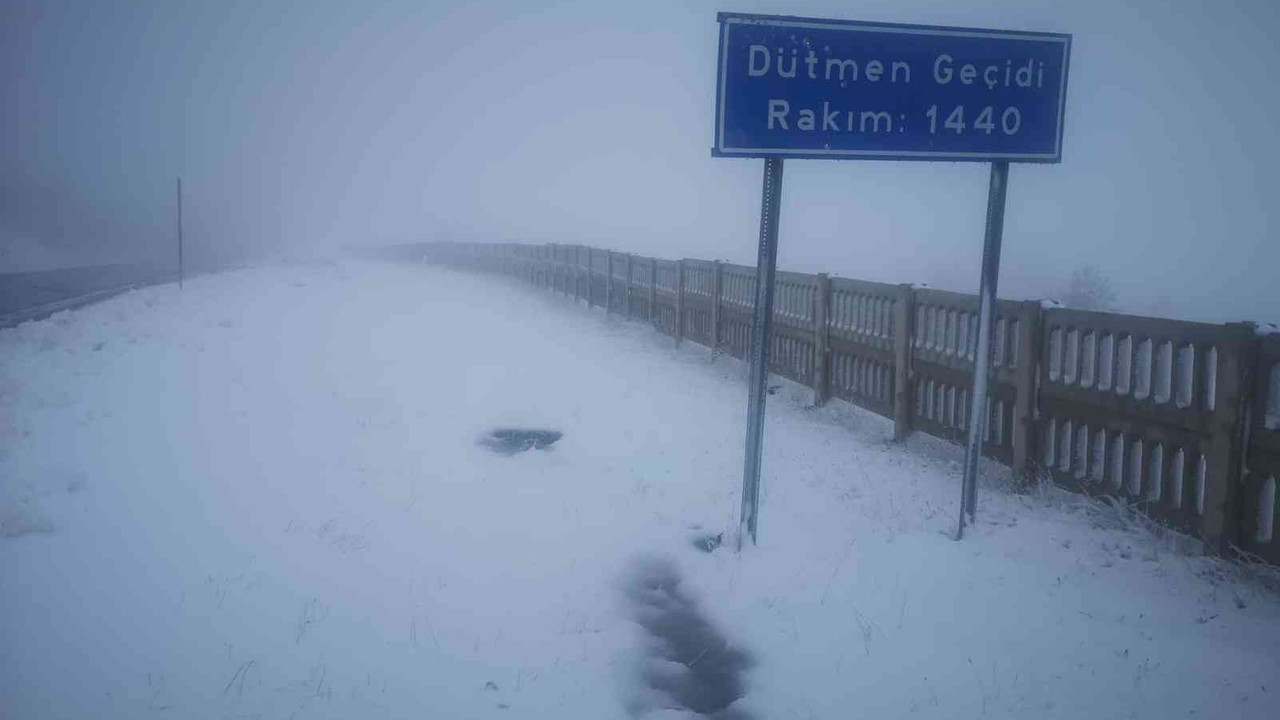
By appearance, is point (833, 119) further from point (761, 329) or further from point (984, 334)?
point (984, 334)

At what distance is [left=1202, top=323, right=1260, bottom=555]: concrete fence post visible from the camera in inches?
196

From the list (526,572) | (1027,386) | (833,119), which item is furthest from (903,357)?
(526,572)

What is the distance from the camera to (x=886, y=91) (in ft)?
17.5

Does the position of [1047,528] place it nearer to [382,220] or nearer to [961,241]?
[961,241]

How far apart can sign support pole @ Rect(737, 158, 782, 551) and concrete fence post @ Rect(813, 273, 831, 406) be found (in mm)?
4770

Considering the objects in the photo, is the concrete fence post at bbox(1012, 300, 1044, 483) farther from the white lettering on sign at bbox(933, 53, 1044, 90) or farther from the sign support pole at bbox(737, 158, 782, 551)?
the sign support pole at bbox(737, 158, 782, 551)

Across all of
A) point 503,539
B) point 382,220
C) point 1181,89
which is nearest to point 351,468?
point 503,539

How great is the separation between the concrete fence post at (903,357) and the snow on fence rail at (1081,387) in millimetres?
16

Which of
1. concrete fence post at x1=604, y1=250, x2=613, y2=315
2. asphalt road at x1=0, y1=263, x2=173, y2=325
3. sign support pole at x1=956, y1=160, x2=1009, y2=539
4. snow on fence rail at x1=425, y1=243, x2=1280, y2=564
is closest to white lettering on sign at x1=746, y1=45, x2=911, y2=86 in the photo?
sign support pole at x1=956, y1=160, x2=1009, y2=539

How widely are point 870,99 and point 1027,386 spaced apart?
3.11 m

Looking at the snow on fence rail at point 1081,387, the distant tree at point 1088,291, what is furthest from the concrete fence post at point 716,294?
the distant tree at point 1088,291

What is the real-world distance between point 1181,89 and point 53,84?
251827 millimetres

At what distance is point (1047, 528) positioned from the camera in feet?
19.7

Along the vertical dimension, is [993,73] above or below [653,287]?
above
